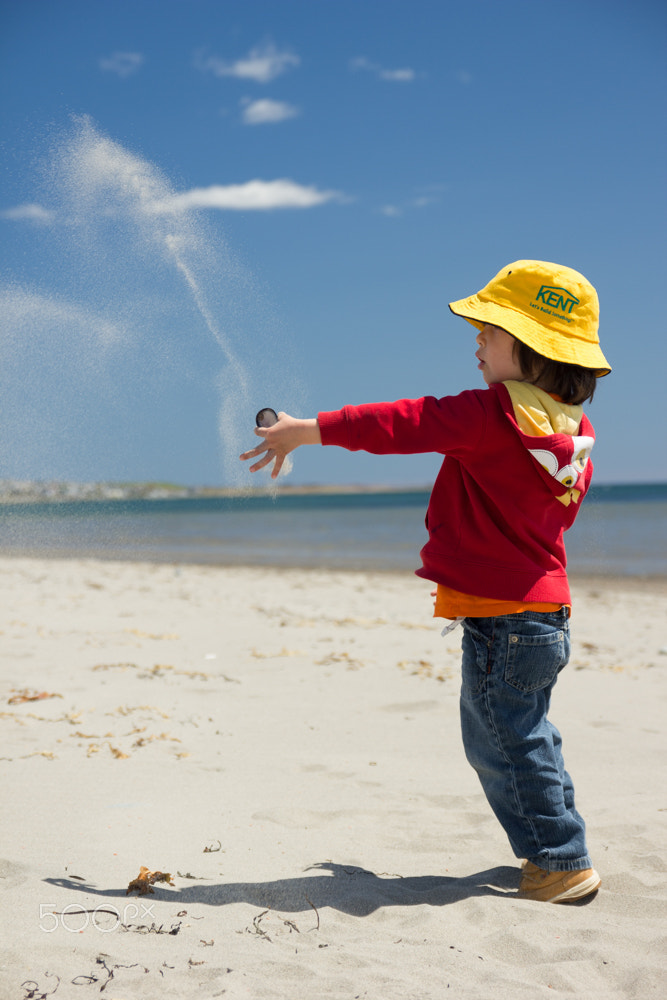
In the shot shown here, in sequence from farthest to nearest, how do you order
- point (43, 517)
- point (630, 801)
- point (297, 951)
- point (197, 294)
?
point (630, 801) < point (43, 517) < point (197, 294) < point (297, 951)

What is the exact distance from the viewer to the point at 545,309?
223 cm

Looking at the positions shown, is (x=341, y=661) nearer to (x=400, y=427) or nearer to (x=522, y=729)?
(x=522, y=729)

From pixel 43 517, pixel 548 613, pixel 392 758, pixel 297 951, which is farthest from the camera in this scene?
pixel 392 758

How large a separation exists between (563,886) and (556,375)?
1426 mm

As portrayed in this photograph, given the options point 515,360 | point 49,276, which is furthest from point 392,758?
point 49,276

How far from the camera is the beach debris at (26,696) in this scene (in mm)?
3992

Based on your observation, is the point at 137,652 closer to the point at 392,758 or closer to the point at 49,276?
the point at 392,758

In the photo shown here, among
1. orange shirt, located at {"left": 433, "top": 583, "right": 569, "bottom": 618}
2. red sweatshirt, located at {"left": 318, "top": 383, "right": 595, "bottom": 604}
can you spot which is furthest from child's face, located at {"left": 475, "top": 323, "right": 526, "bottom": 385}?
orange shirt, located at {"left": 433, "top": 583, "right": 569, "bottom": 618}

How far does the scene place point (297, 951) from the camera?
6.37 ft

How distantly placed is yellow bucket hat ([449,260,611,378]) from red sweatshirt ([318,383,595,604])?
0.18 metres

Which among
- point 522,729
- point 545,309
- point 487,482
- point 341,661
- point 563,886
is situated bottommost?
point 341,661

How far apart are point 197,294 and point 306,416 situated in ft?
1.97

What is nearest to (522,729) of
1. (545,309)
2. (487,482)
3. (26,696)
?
(487,482)

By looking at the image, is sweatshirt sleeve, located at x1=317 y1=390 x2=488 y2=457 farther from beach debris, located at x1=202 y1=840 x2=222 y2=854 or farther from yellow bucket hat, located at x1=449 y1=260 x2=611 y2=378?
beach debris, located at x1=202 y1=840 x2=222 y2=854
